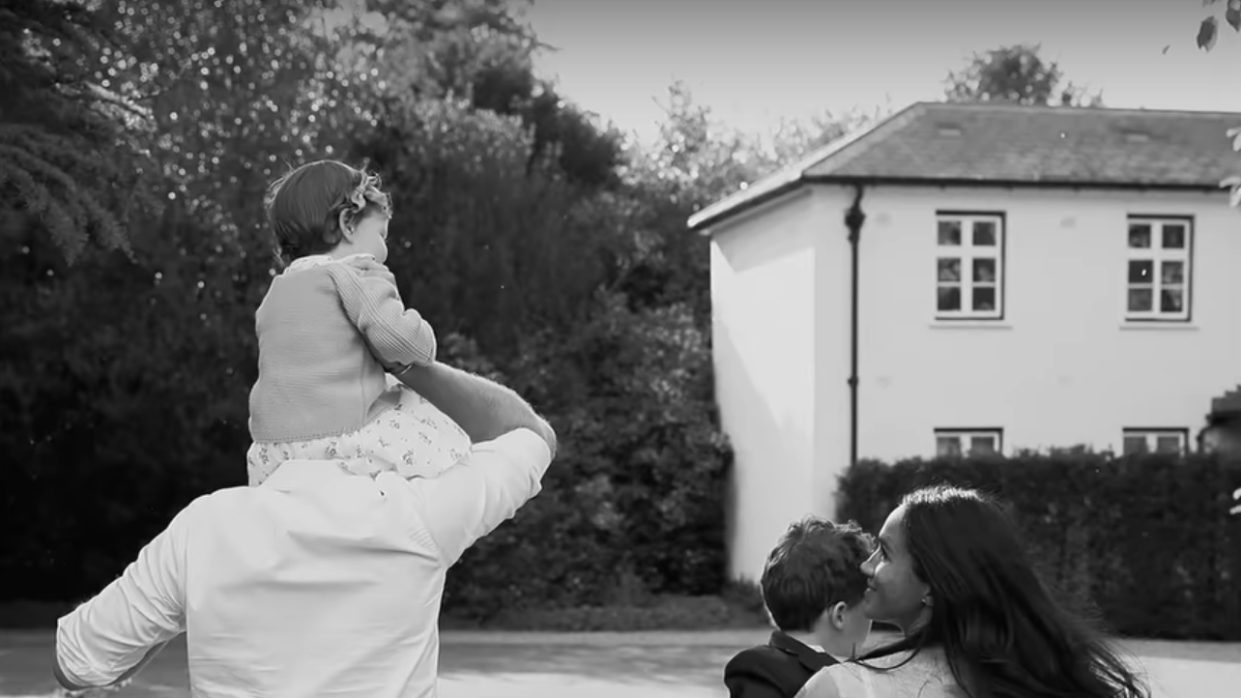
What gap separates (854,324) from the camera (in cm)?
1948

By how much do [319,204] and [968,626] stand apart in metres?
1.16

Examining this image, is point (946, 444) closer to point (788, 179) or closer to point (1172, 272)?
point (1172, 272)

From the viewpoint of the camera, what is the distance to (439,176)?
72.8 feet

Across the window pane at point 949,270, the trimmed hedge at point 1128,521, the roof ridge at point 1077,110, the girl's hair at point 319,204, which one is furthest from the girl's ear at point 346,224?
the roof ridge at point 1077,110

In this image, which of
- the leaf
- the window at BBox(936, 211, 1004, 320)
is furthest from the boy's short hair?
the window at BBox(936, 211, 1004, 320)

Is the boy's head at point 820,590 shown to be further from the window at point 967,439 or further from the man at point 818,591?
the window at point 967,439

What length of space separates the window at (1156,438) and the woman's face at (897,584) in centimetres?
1887

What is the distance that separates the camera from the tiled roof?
761 inches

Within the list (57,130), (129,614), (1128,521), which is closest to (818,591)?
(129,614)

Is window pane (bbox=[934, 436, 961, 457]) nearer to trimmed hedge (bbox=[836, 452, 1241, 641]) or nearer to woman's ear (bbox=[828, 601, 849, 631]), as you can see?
trimmed hedge (bbox=[836, 452, 1241, 641])

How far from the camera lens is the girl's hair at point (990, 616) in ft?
7.38

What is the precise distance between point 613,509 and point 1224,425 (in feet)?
27.7

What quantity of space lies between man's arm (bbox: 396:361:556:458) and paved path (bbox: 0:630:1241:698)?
37.9ft

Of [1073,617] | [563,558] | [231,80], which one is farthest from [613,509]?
[1073,617]
